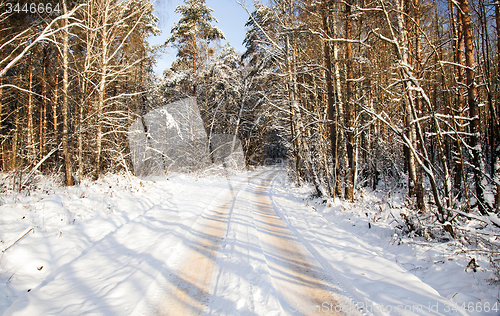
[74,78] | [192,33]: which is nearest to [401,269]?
[74,78]

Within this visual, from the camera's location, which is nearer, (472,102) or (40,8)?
(472,102)

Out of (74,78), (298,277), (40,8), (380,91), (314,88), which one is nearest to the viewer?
(298,277)

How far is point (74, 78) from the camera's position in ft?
30.7

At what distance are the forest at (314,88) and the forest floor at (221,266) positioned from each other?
0.94m

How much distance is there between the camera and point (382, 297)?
2791 millimetres

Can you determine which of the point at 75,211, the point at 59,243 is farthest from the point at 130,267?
the point at 75,211

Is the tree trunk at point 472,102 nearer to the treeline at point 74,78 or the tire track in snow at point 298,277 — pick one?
the tire track in snow at point 298,277

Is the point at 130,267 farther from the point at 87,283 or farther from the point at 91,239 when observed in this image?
the point at 91,239

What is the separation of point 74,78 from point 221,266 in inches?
408

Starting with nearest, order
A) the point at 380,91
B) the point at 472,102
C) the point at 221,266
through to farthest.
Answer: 1. the point at 221,266
2. the point at 472,102
3. the point at 380,91

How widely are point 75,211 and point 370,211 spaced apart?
7976mm

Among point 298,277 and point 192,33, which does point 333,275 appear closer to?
point 298,277

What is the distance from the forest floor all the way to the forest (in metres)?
0.94

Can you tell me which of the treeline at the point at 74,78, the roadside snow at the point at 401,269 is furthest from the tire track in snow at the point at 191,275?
the treeline at the point at 74,78
